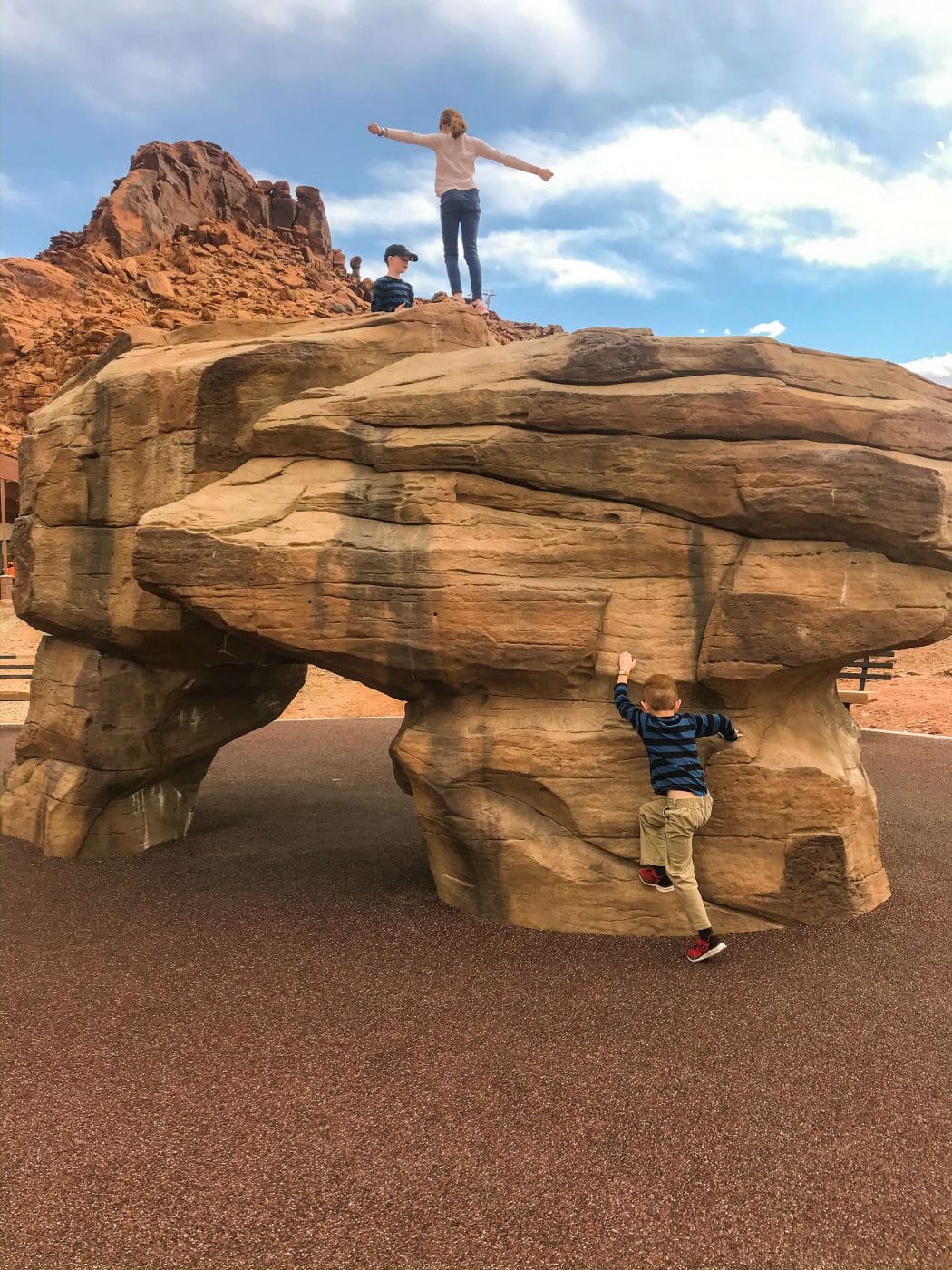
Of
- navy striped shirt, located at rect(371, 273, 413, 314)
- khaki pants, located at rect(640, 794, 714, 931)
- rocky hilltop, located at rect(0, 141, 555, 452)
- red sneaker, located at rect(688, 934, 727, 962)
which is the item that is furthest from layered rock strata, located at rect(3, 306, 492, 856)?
rocky hilltop, located at rect(0, 141, 555, 452)

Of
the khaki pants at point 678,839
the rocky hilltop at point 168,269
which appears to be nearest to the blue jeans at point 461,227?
the khaki pants at point 678,839

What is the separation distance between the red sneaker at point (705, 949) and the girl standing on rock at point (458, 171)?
18.6 ft

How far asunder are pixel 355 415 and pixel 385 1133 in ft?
14.1

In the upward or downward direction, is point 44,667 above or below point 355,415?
below

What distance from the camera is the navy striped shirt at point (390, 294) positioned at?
23.5 ft

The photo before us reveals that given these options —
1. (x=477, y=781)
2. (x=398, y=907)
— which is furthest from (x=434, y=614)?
(x=398, y=907)

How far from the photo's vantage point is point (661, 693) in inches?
179

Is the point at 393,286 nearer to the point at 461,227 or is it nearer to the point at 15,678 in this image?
the point at 461,227

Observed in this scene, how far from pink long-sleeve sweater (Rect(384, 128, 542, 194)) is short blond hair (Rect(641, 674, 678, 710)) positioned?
5163 mm

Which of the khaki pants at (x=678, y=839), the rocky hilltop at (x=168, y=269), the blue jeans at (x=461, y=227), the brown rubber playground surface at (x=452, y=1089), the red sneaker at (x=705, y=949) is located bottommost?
the brown rubber playground surface at (x=452, y=1089)

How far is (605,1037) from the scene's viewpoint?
3.88 metres

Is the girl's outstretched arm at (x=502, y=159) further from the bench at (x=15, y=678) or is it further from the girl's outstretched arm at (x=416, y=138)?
the bench at (x=15, y=678)

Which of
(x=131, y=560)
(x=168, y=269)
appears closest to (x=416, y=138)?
(x=131, y=560)

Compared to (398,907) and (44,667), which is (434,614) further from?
(44,667)
